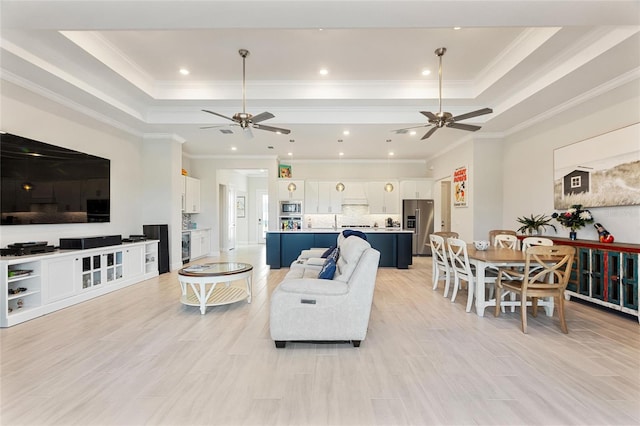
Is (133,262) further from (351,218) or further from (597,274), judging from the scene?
(597,274)

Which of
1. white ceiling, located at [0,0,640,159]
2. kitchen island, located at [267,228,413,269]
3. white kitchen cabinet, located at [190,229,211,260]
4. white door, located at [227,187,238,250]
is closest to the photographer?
white ceiling, located at [0,0,640,159]

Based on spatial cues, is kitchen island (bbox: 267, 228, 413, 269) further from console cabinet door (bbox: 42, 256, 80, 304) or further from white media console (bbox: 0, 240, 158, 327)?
console cabinet door (bbox: 42, 256, 80, 304)

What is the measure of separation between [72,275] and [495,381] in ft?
16.8

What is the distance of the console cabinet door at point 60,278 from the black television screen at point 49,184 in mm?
725

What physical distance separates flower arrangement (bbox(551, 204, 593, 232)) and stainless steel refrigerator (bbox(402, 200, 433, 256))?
4.50 meters

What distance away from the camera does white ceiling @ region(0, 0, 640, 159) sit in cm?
263

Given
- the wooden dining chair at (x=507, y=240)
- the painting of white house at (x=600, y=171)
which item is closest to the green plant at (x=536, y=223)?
the painting of white house at (x=600, y=171)

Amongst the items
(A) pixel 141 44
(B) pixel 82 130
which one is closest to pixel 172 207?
(B) pixel 82 130

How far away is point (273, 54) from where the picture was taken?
4180 mm

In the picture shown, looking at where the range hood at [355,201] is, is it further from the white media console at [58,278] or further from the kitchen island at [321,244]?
the white media console at [58,278]

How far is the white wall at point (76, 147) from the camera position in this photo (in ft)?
13.0

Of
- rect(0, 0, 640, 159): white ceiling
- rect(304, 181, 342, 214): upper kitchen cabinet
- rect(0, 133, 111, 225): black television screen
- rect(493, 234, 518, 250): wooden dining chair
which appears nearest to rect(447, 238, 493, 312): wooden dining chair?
rect(493, 234, 518, 250): wooden dining chair

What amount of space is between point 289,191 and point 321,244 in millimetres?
2529

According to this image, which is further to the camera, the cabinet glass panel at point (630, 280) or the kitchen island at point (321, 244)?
the kitchen island at point (321, 244)
